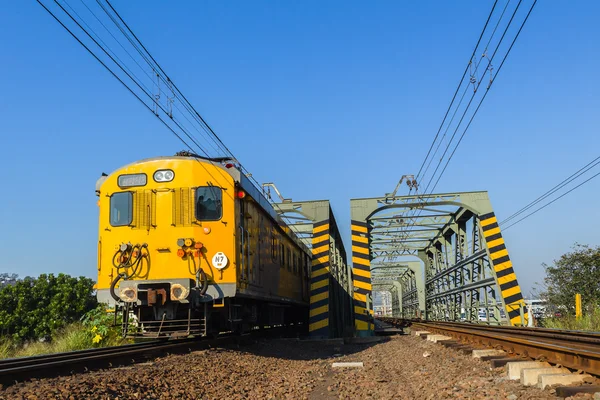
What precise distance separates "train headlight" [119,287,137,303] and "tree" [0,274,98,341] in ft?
79.4

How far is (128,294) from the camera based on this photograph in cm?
1011

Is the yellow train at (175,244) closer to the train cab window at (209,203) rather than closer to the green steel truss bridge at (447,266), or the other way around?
the train cab window at (209,203)

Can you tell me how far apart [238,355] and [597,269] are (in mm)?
18596

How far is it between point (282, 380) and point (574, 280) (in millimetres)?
19055

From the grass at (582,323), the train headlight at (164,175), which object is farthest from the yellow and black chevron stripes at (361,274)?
the train headlight at (164,175)

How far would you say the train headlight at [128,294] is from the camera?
32.9ft

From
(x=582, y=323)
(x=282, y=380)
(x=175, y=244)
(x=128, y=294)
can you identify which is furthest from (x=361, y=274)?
(x=282, y=380)

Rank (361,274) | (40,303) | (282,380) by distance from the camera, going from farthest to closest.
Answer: (40,303), (361,274), (282,380)

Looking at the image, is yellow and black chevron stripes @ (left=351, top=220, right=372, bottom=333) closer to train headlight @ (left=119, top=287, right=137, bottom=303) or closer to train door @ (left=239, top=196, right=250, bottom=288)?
train door @ (left=239, top=196, right=250, bottom=288)

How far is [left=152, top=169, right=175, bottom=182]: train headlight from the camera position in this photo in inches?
432

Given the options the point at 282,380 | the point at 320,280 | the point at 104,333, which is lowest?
the point at 282,380

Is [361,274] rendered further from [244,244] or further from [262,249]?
[244,244]

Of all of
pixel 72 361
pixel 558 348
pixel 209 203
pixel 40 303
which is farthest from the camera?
pixel 40 303

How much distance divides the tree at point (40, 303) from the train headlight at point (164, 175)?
24.2 m
